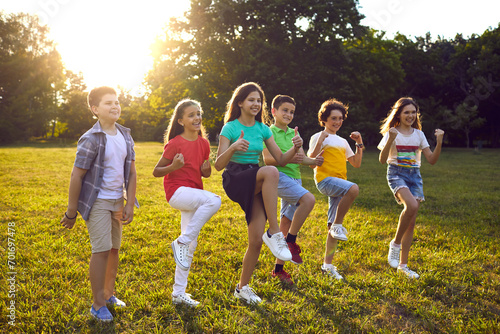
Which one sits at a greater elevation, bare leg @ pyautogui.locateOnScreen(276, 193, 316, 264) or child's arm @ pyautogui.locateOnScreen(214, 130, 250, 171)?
child's arm @ pyautogui.locateOnScreen(214, 130, 250, 171)

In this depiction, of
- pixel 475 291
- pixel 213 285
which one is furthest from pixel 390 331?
pixel 213 285

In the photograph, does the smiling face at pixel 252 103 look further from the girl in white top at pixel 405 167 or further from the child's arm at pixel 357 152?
the girl in white top at pixel 405 167

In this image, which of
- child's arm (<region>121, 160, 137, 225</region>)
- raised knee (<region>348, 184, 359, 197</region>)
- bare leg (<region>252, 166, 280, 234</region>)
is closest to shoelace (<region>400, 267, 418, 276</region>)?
raised knee (<region>348, 184, 359, 197</region>)

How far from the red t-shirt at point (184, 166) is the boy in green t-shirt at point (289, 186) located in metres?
0.86

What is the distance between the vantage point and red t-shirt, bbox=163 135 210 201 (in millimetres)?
3438

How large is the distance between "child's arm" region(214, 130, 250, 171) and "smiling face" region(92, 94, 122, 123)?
3.26ft

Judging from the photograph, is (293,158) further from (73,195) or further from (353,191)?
(73,195)

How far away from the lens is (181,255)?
328 centimetres

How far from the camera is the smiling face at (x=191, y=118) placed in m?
3.53

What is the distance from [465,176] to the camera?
14305 mm

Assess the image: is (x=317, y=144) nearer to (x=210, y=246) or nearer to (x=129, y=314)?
(x=210, y=246)

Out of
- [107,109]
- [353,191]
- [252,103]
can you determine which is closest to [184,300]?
[107,109]

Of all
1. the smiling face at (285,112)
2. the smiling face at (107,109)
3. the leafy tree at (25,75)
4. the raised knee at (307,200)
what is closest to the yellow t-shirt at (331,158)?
the smiling face at (285,112)

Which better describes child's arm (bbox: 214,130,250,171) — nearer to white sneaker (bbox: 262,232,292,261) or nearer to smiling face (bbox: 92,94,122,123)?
white sneaker (bbox: 262,232,292,261)
